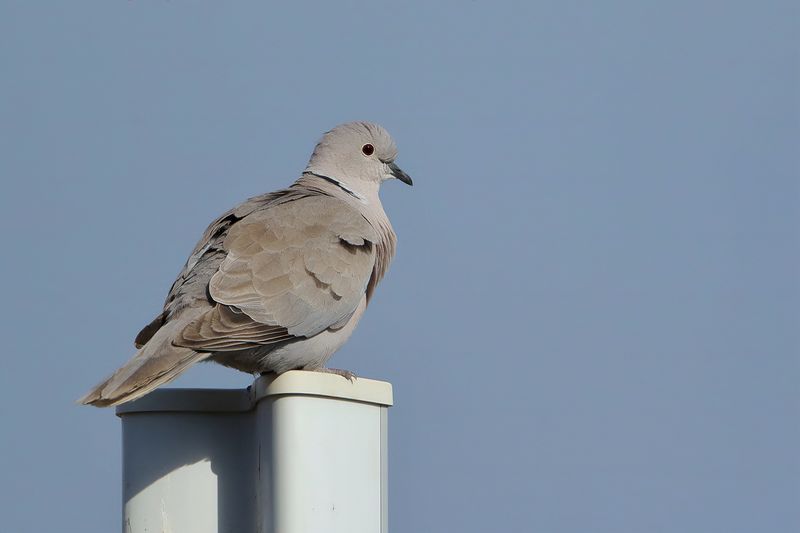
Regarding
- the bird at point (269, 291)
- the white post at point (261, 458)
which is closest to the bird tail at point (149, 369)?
the bird at point (269, 291)

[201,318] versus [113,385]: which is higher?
[201,318]

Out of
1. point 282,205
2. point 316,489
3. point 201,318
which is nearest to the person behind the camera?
point 316,489

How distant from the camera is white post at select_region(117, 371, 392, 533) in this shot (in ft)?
14.5

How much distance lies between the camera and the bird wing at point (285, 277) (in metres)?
5.66

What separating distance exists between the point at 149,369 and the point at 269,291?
0.96m

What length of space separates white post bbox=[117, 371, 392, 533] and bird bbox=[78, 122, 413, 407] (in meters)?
0.22

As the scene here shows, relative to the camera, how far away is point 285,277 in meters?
6.02

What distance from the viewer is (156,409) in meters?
4.98

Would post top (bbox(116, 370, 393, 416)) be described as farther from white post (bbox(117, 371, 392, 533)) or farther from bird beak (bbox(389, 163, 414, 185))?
bird beak (bbox(389, 163, 414, 185))

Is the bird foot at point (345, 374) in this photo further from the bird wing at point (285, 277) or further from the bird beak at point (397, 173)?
the bird beak at point (397, 173)

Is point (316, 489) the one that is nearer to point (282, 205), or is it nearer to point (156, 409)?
point (156, 409)

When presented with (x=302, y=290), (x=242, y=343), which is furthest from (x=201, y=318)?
(x=302, y=290)

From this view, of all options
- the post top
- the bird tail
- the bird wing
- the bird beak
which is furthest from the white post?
the bird beak

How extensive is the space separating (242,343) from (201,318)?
241 millimetres
